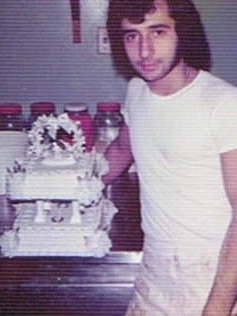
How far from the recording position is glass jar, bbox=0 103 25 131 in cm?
104

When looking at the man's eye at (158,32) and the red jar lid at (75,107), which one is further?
the red jar lid at (75,107)

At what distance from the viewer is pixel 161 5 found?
0.95 m

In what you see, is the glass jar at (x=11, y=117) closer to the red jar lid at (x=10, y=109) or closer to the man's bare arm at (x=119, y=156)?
the red jar lid at (x=10, y=109)

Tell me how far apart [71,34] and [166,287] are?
43 centimetres

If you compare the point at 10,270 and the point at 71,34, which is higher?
the point at 71,34

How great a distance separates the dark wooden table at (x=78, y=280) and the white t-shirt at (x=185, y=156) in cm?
4

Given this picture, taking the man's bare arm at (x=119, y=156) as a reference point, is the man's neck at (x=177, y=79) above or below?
above

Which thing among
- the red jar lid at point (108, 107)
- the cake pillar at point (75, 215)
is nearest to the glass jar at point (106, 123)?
the red jar lid at point (108, 107)

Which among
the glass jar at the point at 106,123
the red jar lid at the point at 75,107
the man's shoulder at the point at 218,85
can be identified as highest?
the man's shoulder at the point at 218,85

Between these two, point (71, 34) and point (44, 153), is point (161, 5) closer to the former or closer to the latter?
point (71, 34)

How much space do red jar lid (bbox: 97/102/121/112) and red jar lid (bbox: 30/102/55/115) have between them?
78mm

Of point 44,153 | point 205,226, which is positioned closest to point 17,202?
point 44,153

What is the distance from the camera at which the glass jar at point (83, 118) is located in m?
1.04

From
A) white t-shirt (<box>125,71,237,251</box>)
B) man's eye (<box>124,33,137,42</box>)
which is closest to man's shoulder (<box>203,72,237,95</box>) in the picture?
white t-shirt (<box>125,71,237,251</box>)
